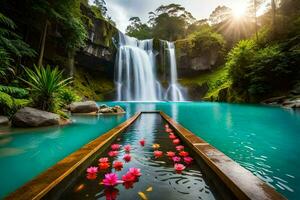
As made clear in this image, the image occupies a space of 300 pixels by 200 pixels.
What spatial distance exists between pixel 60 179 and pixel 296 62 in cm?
2028

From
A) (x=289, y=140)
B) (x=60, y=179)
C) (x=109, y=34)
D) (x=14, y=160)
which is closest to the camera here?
(x=60, y=179)

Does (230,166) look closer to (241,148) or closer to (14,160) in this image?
(241,148)

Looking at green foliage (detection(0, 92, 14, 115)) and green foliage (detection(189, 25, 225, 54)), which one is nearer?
green foliage (detection(0, 92, 14, 115))

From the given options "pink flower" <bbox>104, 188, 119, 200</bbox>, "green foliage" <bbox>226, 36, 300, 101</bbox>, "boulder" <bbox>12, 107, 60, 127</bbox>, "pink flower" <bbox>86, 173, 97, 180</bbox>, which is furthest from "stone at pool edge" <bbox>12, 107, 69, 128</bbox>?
"green foliage" <bbox>226, 36, 300, 101</bbox>

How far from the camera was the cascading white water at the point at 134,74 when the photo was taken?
30141mm

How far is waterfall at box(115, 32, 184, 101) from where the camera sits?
3019 cm

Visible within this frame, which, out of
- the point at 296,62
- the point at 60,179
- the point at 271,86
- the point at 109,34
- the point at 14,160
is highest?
the point at 109,34

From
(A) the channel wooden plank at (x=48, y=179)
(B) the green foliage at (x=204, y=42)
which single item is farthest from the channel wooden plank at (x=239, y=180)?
(B) the green foliage at (x=204, y=42)

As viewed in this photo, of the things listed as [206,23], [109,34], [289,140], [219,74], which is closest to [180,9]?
[206,23]

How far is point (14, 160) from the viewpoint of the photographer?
3037 millimetres

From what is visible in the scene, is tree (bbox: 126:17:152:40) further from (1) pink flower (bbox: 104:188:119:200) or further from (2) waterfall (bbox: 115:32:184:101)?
(1) pink flower (bbox: 104:188:119:200)

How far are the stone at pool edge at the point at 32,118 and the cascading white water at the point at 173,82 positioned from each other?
25.7 metres

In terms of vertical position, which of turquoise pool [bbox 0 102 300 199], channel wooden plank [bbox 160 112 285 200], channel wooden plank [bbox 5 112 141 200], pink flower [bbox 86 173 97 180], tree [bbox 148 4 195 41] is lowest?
turquoise pool [bbox 0 102 300 199]

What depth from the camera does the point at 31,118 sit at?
6160 millimetres
